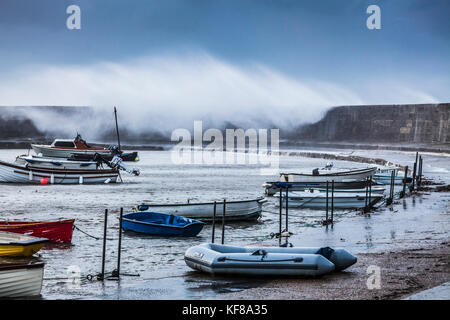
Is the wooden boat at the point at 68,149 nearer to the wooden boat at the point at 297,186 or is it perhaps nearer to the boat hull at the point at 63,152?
the boat hull at the point at 63,152

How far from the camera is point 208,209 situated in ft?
60.5

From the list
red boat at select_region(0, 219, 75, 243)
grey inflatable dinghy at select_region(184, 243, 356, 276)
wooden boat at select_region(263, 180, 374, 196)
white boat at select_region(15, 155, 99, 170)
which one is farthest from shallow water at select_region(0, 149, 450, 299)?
white boat at select_region(15, 155, 99, 170)

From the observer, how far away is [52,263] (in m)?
12.9

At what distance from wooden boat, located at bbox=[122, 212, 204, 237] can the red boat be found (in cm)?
173

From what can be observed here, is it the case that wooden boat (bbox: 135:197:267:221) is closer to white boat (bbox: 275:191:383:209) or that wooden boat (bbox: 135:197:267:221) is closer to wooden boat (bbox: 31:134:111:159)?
white boat (bbox: 275:191:383:209)

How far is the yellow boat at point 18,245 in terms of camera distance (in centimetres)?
1222

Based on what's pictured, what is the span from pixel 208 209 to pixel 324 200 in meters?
5.55

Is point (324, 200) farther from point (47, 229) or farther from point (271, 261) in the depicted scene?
point (271, 261)

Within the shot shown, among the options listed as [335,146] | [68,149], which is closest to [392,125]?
[335,146]

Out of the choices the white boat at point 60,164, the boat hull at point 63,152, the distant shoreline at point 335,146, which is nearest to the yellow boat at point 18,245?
the white boat at point 60,164

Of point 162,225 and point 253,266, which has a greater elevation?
point 253,266

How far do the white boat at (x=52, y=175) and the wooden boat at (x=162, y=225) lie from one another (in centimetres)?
1766
